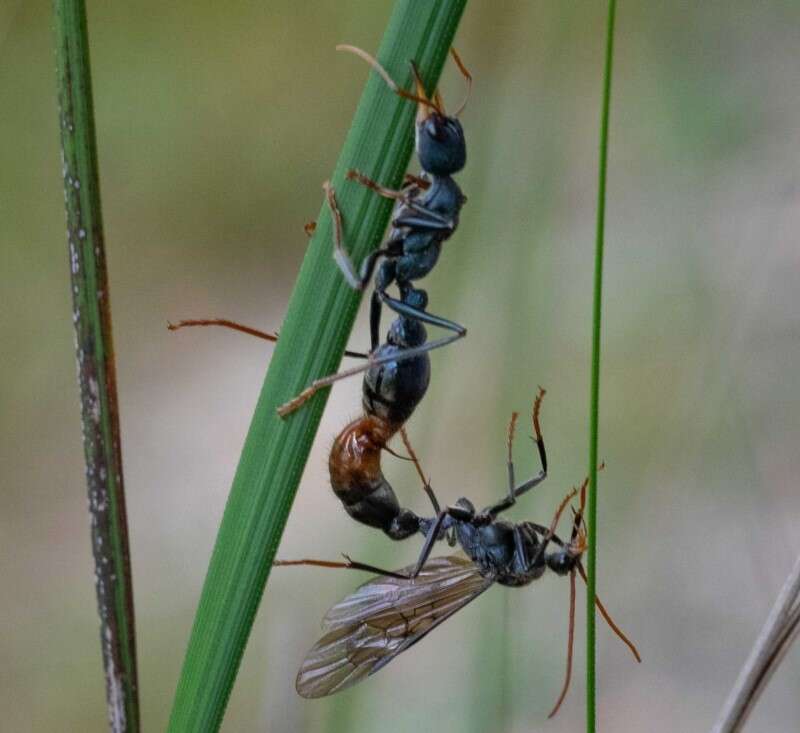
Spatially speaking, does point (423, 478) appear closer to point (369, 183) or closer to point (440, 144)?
point (440, 144)

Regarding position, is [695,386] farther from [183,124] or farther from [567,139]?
[183,124]

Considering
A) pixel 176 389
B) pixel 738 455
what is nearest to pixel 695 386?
pixel 738 455

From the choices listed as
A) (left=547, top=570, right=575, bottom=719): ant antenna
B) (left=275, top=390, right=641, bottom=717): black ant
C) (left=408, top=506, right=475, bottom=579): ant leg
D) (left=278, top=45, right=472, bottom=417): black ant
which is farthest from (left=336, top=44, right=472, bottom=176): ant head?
(left=547, top=570, right=575, bottom=719): ant antenna

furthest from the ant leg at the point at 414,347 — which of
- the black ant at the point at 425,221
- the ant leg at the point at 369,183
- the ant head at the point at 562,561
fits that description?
the ant head at the point at 562,561

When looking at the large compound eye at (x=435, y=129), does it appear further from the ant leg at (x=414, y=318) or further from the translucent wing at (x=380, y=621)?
the translucent wing at (x=380, y=621)

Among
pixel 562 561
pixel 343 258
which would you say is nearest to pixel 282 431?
pixel 343 258
